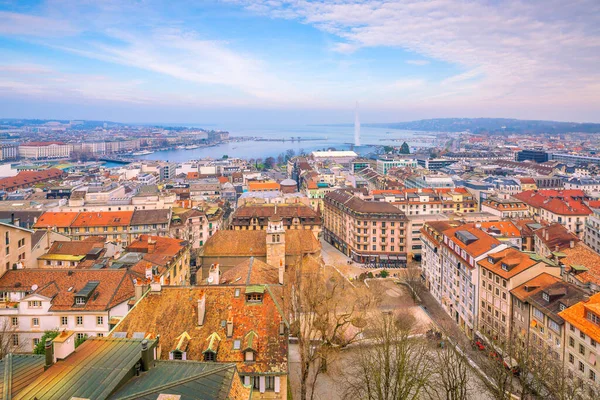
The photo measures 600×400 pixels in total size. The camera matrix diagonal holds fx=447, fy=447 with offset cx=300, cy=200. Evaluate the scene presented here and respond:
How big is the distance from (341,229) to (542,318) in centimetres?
3833

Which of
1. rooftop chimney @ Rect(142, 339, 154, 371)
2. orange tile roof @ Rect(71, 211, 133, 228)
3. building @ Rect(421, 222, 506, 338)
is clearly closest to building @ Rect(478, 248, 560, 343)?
building @ Rect(421, 222, 506, 338)

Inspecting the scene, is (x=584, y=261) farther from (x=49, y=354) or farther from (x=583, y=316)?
(x=49, y=354)

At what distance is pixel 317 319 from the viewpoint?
2886 centimetres

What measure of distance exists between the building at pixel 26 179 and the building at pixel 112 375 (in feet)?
328

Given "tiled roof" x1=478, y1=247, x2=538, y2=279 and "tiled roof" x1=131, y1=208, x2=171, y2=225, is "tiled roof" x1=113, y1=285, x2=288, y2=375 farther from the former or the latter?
"tiled roof" x1=131, y1=208, x2=171, y2=225

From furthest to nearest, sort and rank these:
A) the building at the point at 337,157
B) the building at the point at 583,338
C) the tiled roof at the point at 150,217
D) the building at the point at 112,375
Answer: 1. the building at the point at 337,157
2. the tiled roof at the point at 150,217
3. the building at the point at 583,338
4. the building at the point at 112,375

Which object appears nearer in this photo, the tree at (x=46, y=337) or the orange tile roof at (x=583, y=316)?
the tree at (x=46, y=337)

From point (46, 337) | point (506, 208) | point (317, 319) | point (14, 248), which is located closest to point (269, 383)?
point (317, 319)

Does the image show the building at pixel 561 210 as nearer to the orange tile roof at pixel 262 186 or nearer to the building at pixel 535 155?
the orange tile roof at pixel 262 186

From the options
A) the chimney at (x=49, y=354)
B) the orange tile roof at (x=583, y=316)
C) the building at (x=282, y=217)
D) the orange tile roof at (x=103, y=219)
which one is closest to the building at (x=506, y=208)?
the building at (x=282, y=217)

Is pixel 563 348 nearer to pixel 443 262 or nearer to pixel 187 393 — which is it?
pixel 443 262

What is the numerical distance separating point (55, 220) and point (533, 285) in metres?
51.9

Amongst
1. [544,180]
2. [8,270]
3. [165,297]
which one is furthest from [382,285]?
[544,180]

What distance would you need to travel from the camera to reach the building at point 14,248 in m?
30.1
